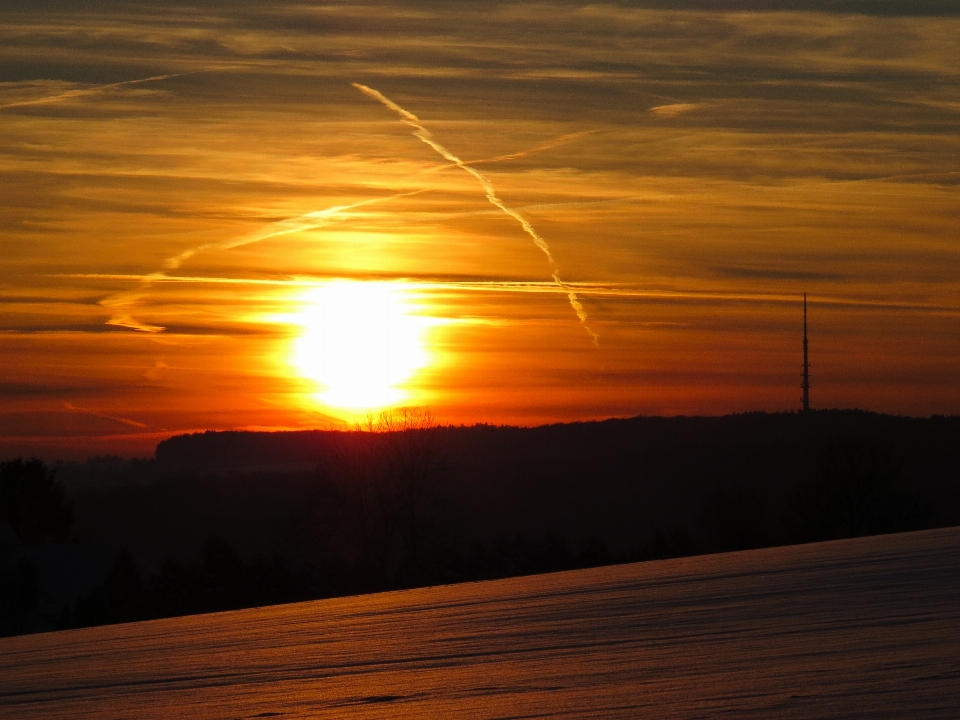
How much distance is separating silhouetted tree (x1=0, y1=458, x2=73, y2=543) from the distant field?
78.6 metres

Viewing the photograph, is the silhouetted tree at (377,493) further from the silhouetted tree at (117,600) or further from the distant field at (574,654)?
the distant field at (574,654)

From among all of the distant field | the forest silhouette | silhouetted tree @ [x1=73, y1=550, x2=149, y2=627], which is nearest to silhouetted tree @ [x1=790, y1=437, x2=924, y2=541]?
the forest silhouette

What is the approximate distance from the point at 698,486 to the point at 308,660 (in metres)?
131

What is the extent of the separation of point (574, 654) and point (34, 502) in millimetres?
84483

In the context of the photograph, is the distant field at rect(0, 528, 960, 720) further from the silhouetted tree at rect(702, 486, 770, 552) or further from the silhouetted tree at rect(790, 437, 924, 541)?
the silhouetted tree at rect(702, 486, 770, 552)

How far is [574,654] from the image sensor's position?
A: 4.53 meters

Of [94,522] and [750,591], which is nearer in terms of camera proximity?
[750,591]

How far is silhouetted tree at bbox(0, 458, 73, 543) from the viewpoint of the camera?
80875 millimetres

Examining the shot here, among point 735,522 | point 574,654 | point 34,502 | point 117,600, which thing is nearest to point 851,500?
point 735,522

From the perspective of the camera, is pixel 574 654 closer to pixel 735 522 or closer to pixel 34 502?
pixel 735 522

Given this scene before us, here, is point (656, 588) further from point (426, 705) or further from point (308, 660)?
point (426, 705)

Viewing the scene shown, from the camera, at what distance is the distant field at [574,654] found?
3375 mm

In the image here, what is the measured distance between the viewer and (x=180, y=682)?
4.79 meters

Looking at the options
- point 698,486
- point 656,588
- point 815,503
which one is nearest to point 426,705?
point 656,588
